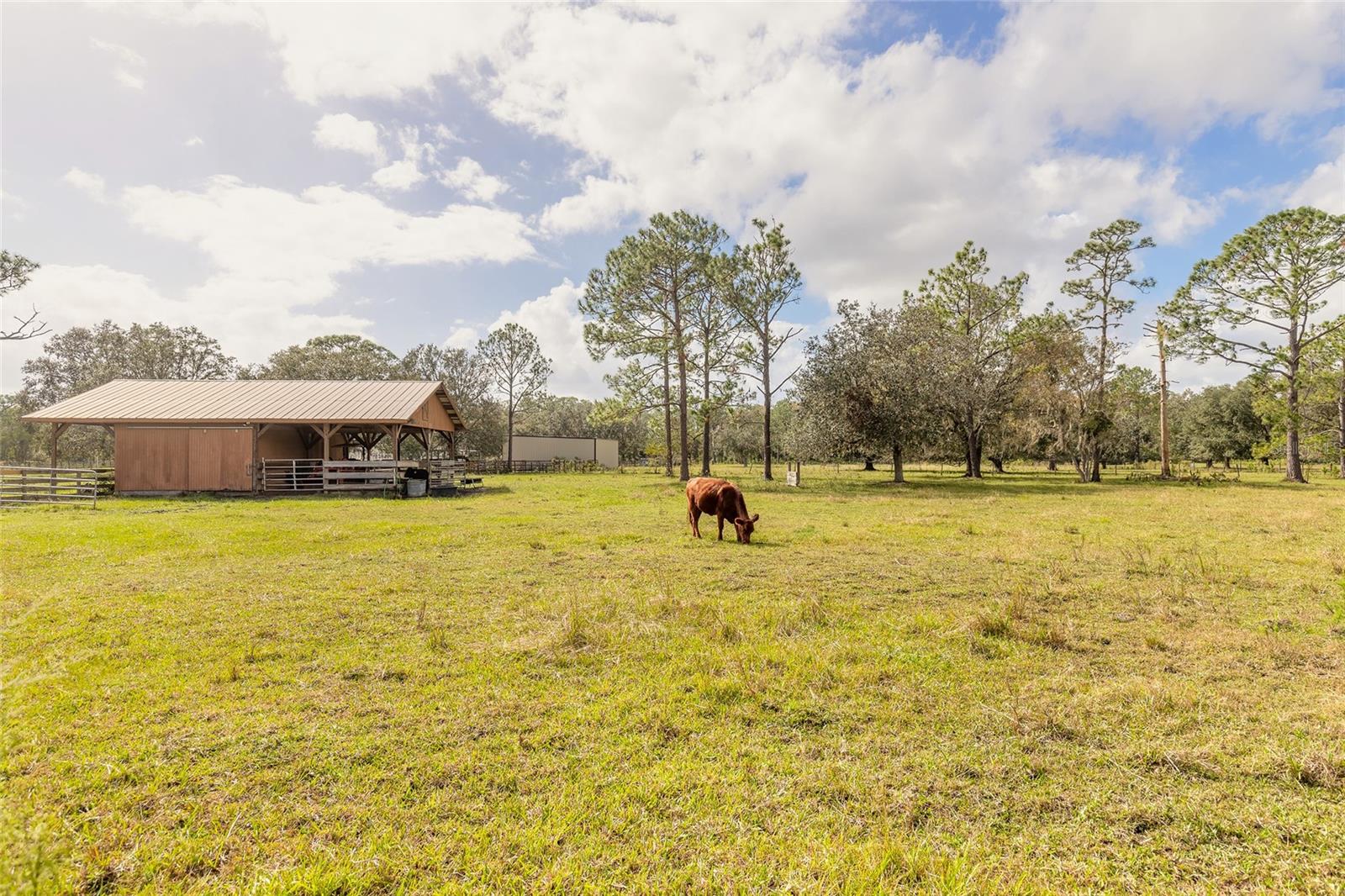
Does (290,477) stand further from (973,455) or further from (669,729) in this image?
(973,455)

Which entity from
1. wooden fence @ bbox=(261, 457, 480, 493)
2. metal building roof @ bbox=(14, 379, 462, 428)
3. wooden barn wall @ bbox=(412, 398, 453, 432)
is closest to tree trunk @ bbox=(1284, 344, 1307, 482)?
wooden barn wall @ bbox=(412, 398, 453, 432)

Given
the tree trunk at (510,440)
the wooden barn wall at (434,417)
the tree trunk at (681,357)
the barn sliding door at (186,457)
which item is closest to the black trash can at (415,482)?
the wooden barn wall at (434,417)

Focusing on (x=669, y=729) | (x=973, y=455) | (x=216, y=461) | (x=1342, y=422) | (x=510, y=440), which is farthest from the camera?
(x=510, y=440)

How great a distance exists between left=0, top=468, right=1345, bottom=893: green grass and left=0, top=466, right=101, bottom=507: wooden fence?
13.1m

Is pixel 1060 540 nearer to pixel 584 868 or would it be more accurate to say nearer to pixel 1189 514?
pixel 1189 514

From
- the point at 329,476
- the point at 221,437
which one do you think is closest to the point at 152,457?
the point at 221,437

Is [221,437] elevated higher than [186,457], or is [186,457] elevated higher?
[221,437]

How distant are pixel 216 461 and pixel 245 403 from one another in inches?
120

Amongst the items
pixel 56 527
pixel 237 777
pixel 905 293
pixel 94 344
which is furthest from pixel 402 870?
pixel 94 344

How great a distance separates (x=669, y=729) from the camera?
402 cm

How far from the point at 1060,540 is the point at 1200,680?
8195 mm

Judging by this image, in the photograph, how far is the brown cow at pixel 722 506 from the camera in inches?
470

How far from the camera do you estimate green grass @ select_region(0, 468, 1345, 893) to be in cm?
271

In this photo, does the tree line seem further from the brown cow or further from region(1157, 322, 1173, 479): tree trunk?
the brown cow
